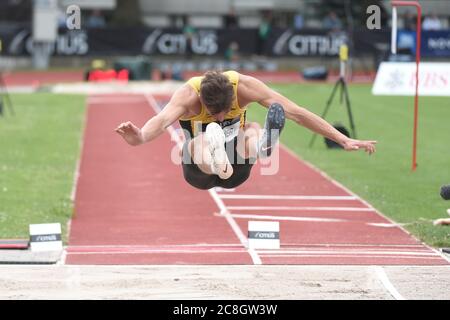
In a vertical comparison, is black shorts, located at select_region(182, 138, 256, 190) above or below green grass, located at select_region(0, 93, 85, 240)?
above

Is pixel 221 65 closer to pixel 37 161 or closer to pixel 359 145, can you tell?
pixel 37 161

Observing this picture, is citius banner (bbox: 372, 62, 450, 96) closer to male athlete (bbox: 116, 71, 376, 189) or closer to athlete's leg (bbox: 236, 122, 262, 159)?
athlete's leg (bbox: 236, 122, 262, 159)

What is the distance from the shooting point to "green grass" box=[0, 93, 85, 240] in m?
13.1

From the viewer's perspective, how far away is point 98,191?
15.2 meters

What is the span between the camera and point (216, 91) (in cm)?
856

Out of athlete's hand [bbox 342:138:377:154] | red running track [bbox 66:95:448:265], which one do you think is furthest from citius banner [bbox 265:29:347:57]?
athlete's hand [bbox 342:138:377:154]

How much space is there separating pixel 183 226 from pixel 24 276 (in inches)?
133

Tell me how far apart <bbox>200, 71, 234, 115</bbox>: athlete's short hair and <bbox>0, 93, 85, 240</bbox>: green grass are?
4028 millimetres

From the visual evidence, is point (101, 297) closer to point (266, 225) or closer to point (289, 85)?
point (266, 225)

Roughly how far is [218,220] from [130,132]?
5.15m

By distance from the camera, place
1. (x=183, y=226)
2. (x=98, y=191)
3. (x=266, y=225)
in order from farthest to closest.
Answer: (x=98, y=191) → (x=183, y=226) → (x=266, y=225)

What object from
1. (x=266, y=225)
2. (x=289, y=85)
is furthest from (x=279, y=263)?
(x=289, y=85)

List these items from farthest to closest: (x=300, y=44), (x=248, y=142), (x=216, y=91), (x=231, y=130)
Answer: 1. (x=300, y=44)
2. (x=248, y=142)
3. (x=231, y=130)
4. (x=216, y=91)

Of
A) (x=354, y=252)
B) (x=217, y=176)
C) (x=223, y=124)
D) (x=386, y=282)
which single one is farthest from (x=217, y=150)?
(x=354, y=252)
